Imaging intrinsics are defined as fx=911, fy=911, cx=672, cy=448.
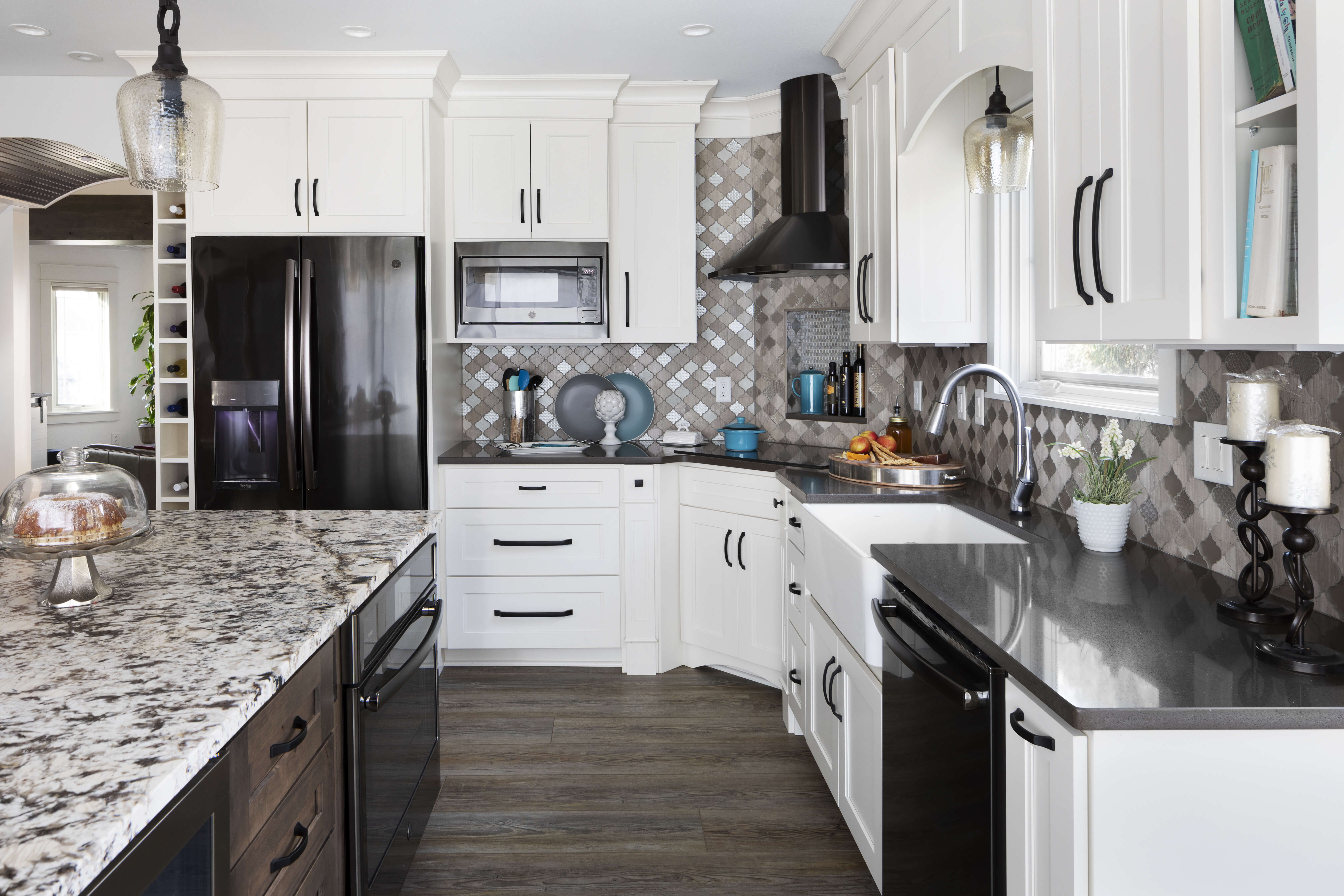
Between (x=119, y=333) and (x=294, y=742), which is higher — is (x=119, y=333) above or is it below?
above

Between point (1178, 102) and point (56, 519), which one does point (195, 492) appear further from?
point (1178, 102)

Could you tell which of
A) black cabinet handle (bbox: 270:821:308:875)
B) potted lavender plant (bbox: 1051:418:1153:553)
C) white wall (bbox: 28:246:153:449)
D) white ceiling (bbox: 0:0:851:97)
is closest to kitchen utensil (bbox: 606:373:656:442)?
white ceiling (bbox: 0:0:851:97)

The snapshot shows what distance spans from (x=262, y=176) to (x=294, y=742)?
9.88 feet

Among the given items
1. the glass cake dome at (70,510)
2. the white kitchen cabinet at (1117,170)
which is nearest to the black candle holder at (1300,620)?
the white kitchen cabinet at (1117,170)

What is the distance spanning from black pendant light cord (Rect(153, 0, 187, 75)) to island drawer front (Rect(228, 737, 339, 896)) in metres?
1.22

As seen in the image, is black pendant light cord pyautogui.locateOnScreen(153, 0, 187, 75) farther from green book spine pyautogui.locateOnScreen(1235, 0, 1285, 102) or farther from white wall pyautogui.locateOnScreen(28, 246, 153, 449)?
white wall pyautogui.locateOnScreen(28, 246, 153, 449)

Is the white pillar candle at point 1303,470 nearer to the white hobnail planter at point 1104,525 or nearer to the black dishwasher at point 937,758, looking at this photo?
the black dishwasher at point 937,758

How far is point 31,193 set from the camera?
16.3 feet

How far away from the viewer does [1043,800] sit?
1.21 m

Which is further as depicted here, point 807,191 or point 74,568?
point 807,191

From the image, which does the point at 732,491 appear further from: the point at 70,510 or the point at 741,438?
the point at 70,510

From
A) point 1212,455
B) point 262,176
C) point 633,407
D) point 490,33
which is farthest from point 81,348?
point 1212,455

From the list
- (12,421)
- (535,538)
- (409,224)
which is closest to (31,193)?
(12,421)

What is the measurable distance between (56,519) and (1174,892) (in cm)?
171
